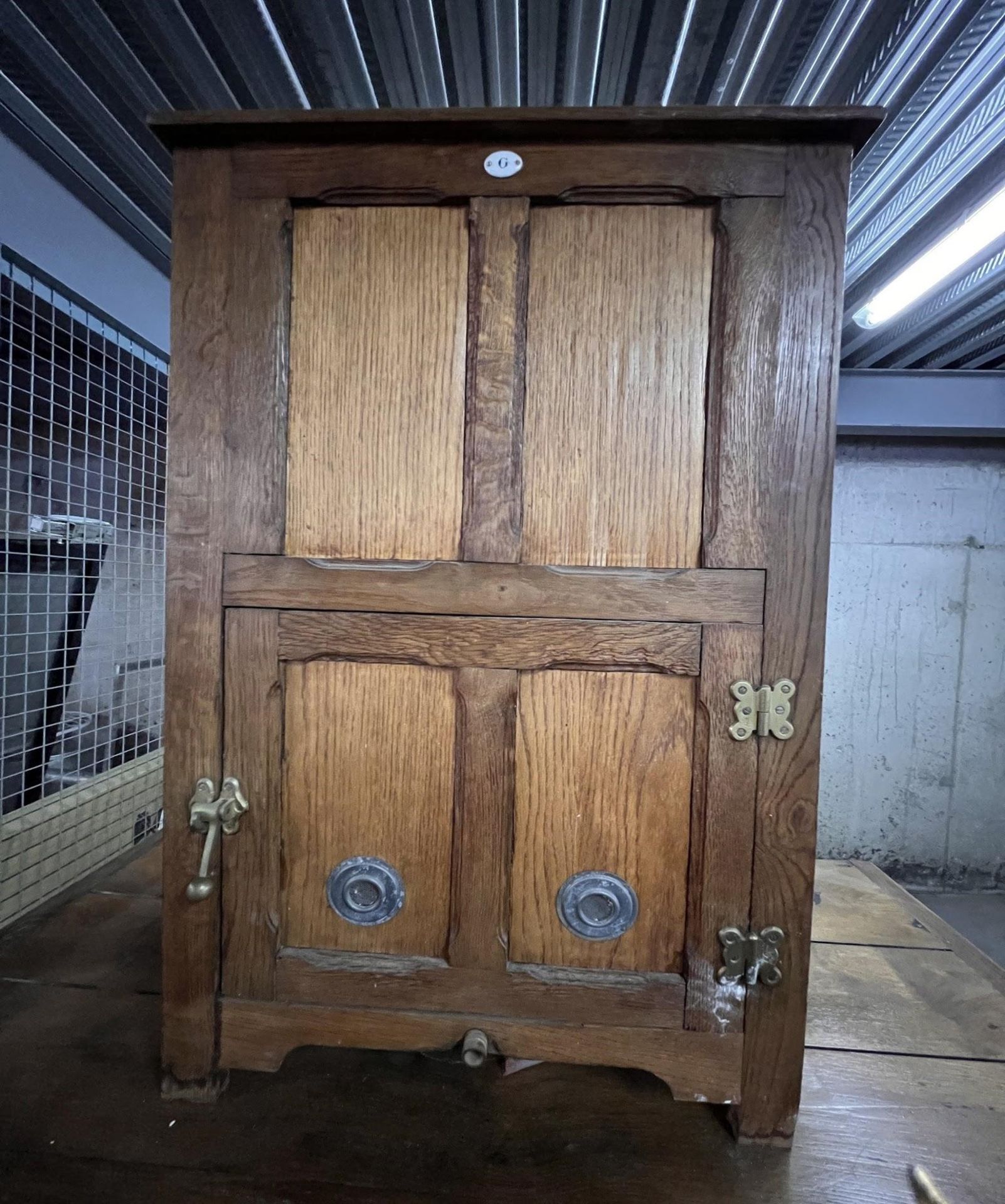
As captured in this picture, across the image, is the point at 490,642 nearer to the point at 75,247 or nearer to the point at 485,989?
the point at 485,989

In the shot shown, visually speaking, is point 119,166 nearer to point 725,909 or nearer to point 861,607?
point 725,909

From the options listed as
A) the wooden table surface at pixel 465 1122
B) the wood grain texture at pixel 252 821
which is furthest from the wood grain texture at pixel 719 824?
the wood grain texture at pixel 252 821

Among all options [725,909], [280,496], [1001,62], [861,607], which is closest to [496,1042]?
[725,909]

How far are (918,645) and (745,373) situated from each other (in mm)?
3486

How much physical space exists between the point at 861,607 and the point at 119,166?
398cm

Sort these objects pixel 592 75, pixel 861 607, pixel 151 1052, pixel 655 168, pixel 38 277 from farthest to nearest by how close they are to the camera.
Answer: pixel 861 607
pixel 38 277
pixel 592 75
pixel 151 1052
pixel 655 168

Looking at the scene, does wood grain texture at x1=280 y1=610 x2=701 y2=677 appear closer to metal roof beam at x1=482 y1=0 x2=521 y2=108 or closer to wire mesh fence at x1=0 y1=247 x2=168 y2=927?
metal roof beam at x1=482 y1=0 x2=521 y2=108

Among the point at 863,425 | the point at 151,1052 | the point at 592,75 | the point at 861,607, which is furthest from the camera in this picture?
the point at 861,607

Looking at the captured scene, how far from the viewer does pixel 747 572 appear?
3.17 ft

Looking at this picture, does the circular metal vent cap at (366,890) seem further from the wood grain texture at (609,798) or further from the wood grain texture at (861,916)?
the wood grain texture at (861,916)

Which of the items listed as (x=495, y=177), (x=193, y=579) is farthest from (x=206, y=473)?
(x=495, y=177)

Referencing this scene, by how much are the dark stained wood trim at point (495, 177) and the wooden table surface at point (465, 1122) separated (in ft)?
4.87

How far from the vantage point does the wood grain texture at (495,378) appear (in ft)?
3.24

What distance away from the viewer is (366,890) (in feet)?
3.41
